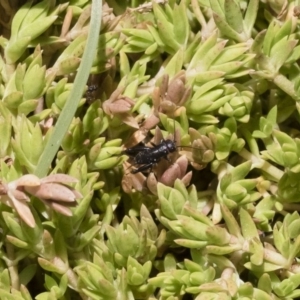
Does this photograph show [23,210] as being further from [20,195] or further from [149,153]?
[149,153]

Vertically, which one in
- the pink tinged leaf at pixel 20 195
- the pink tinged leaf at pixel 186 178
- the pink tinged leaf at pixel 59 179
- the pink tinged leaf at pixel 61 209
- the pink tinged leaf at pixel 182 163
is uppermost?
the pink tinged leaf at pixel 59 179

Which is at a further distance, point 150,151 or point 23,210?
point 150,151

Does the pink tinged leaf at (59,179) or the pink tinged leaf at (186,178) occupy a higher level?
the pink tinged leaf at (59,179)

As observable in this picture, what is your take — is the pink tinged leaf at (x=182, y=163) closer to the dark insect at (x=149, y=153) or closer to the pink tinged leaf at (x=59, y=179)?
the dark insect at (x=149, y=153)

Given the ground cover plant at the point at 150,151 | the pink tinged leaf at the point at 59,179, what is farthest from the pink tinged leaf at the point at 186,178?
the pink tinged leaf at the point at 59,179

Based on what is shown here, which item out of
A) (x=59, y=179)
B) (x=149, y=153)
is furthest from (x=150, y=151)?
(x=59, y=179)

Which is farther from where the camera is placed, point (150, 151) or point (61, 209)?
point (150, 151)

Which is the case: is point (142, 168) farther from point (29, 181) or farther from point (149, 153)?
point (29, 181)

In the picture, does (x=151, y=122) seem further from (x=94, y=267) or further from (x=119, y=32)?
(x=94, y=267)

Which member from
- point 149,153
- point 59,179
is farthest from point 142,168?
point 59,179
